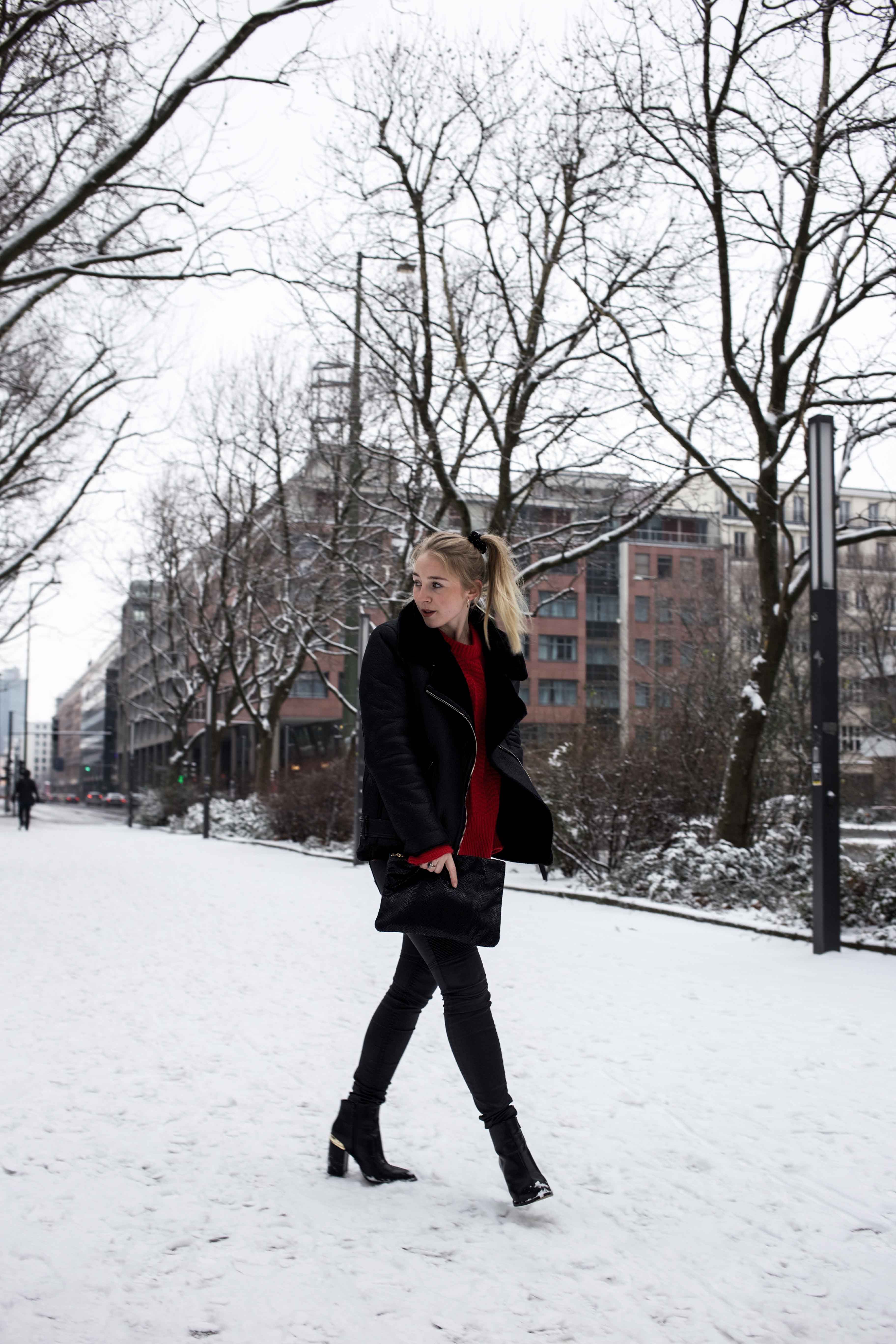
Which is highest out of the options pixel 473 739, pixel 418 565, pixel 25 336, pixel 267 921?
pixel 25 336

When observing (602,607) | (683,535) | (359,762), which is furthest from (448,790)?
(602,607)

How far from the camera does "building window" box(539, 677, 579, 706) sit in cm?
8444

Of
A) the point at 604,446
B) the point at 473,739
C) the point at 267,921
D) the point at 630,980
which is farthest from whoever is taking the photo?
the point at 604,446

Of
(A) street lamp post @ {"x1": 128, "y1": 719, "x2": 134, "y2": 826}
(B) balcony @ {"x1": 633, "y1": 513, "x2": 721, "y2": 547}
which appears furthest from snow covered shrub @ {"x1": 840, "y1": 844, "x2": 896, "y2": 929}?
(B) balcony @ {"x1": 633, "y1": 513, "x2": 721, "y2": 547}

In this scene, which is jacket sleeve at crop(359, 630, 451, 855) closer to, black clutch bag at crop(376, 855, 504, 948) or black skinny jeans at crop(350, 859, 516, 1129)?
black clutch bag at crop(376, 855, 504, 948)

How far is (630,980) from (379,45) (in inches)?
524

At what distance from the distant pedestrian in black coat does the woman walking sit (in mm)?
35421

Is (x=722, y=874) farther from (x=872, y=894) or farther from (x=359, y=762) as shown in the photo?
(x=359, y=762)

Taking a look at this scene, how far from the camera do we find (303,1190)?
3666 mm

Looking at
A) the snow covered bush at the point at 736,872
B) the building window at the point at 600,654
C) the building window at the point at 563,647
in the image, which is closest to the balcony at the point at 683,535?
the building window at the point at 600,654

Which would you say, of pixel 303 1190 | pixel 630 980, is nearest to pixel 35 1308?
pixel 303 1190

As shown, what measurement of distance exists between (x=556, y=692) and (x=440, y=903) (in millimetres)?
82771

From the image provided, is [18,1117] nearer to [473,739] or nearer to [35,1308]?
[35,1308]

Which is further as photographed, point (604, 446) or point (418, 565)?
point (604, 446)
